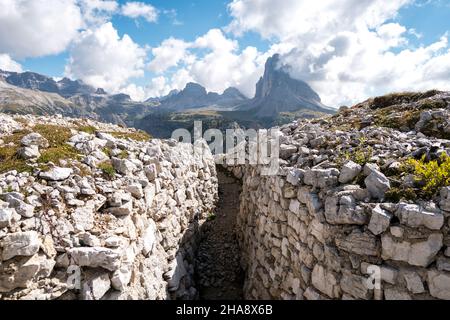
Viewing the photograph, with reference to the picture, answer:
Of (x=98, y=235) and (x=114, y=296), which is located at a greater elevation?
(x=98, y=235)

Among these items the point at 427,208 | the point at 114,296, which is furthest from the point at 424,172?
the point at 114,296

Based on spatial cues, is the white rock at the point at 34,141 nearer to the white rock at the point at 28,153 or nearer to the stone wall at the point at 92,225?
the stone wall at the point at 92,225

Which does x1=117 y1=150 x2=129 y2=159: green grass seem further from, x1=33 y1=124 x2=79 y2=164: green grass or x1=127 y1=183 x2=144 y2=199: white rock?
x1=127 y1=183 x2=144 y2=199: white rock

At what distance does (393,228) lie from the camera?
678cm

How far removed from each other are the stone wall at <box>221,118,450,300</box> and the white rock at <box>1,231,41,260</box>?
7104 mm

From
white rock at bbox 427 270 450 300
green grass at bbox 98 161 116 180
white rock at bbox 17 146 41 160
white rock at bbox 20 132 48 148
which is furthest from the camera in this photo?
white rock at bbox 20 132 48 148

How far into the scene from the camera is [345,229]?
773cm

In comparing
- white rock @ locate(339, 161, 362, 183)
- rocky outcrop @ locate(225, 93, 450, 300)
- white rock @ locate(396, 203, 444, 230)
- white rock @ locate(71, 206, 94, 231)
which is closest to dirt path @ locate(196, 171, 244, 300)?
rocky outcrop @ locate(225, 93, 450, 300)

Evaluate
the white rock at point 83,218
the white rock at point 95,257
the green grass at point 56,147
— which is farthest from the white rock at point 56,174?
the white rock at point 95,257

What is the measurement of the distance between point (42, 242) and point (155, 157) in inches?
268

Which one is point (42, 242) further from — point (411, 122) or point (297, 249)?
point (411, 122)

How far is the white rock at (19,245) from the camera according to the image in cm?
665

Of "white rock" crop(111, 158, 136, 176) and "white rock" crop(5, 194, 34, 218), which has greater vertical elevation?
"white rock" crop(111, 158, 136, 176)

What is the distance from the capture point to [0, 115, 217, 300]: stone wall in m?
6.93
